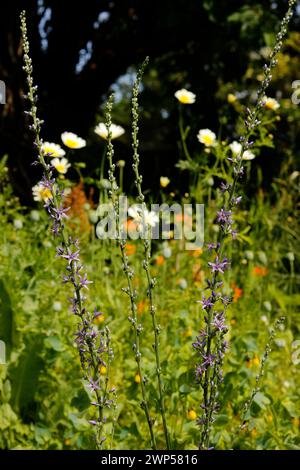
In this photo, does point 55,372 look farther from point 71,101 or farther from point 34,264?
point 71,101

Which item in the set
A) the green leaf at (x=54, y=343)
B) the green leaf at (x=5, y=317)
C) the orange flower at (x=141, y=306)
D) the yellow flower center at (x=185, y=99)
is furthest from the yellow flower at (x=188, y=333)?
the yellow flower center at (x=185, y=99)

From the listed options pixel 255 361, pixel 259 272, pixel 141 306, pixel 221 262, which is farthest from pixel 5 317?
pixel 259 272

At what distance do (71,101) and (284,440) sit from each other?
461cm

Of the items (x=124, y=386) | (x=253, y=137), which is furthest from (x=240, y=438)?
(x=253, y=137)

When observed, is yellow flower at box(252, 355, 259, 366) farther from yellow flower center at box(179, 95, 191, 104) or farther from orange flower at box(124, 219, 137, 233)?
yellow flower center at box(179, 95, 191, 104)

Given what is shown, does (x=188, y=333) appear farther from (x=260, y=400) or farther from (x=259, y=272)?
(x=259, y=272)

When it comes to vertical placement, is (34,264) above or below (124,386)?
above

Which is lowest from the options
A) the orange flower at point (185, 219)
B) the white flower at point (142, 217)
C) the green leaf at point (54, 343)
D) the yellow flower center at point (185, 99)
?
the green leaf at point (54, 343)

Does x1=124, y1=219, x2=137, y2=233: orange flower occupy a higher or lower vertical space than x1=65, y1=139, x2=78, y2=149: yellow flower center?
lower

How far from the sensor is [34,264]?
2.75 metres

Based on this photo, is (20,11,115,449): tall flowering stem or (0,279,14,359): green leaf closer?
(20,11,115,449): tall flowering stem

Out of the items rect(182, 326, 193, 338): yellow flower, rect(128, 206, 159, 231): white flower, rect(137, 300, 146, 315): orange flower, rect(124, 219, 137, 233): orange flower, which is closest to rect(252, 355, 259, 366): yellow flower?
rect(182, 326, 193, 338): yellow flower

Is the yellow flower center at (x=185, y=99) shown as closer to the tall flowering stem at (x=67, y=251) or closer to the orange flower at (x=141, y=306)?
the orange flower at (x=141, y=306)

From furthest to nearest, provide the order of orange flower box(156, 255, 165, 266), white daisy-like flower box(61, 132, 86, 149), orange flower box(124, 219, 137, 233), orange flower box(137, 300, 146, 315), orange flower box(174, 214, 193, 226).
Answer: orange flower box(156, 255, 165, 266)
orange flower box(174, 214, 193, 226)
white daisy-like flower box(61, 132, 86, 149)
orange flower box(124, 219, 137, 233)
orange flower box(137, 300, 146, 315)
